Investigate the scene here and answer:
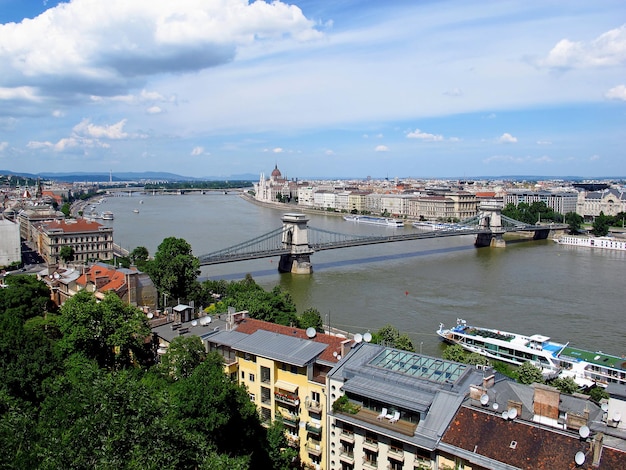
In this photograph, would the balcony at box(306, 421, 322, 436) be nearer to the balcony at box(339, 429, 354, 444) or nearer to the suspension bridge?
the balcony at box(339, 429, 354, 444)

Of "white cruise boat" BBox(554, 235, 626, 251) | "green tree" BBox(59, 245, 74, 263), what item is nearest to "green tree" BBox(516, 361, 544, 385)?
"green tree" BBox(59, 245, 74, 263)

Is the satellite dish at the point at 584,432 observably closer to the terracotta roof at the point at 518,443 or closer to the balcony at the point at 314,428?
the terracotta roof at the point at 518,443

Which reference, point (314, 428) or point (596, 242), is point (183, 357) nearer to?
point (314, 428)

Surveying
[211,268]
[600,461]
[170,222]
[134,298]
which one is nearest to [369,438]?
[600,461]

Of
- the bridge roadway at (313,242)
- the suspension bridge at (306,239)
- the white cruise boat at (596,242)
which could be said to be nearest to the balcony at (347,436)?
the bridge roadway at (313,242)

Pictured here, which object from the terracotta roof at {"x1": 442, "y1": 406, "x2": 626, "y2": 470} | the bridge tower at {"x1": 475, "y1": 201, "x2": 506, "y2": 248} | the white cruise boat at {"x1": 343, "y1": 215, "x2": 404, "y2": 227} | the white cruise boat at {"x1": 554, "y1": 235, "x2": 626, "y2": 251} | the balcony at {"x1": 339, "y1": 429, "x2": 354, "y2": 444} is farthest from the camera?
the white cruise boat at {"x1": 343, "y1": 215, "x2": 404, "y2": 227}

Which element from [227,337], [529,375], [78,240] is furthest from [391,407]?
[78,240]

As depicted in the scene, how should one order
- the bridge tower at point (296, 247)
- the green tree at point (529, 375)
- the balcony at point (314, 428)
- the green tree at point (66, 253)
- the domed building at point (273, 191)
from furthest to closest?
1. the domed building at point (273, 191)
2. the bridge tower at point (296, 247)
3. the green tree at point (66, 253)
4. the green tree at point (529, 375)
5. the balcony at point (314, 428)
